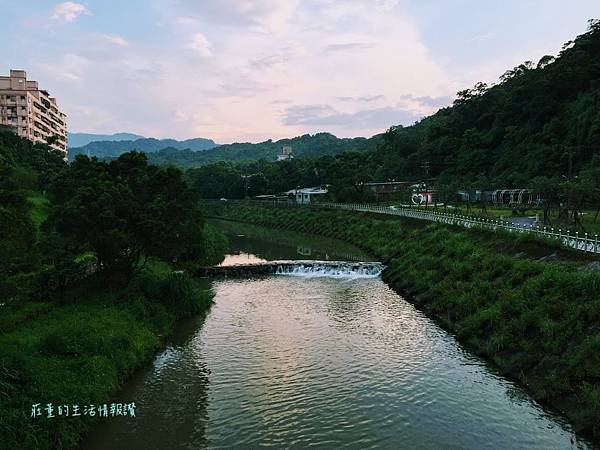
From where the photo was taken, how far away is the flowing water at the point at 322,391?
55.5 ft

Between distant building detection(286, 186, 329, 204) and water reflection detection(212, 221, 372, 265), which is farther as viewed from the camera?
distant building detection(286, 186, 329, 204)

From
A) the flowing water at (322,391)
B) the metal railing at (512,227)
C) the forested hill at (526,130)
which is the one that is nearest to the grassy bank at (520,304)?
the flowing water at (322,391)

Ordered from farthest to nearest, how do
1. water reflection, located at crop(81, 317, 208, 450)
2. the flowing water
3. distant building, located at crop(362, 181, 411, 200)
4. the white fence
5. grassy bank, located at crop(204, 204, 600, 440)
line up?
distant building, located at crop(362, 181, 411, 200)
the white fence
grassy bank, located at crop(204, 204, 600, 440)
the flowing water
water reflection, located at crop(81, 317, 208, 450)

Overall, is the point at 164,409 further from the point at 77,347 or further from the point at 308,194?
the point at 308,194

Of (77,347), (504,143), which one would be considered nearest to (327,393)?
(77,347)

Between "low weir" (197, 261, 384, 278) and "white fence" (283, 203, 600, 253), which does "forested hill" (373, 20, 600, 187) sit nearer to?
"white fence" (283, 203, 600, 253)

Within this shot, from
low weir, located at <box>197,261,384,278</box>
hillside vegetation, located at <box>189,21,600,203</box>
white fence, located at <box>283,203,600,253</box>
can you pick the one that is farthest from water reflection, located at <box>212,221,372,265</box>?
hillside vegetation, located at <box>189,21,600,203</box>

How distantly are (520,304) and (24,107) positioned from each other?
358 feet

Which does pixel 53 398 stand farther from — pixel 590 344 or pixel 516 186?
pixel 516 186

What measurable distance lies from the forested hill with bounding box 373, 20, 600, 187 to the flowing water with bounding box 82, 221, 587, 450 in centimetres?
4777

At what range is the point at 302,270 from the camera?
47906mm

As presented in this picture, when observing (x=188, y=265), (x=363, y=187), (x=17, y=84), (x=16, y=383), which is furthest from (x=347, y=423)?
(x=17, y=84)

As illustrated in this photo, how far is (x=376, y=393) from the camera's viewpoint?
2034 centimetres

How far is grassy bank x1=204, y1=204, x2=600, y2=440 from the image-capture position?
18422 mm
